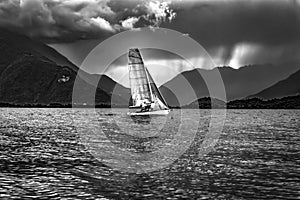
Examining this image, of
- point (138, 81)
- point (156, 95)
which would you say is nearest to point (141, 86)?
point (138, 81)

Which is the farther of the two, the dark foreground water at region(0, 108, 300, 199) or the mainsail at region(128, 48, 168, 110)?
the mainsail at region(128, 48, 168, 110)

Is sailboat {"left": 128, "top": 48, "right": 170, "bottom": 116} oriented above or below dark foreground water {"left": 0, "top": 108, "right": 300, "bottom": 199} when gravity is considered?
above

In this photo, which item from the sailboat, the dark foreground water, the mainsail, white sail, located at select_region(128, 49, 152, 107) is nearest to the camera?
the dark foreground water

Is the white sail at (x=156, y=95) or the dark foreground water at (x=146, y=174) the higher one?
the white sail at (x=156, y=95)

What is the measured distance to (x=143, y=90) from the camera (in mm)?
143250

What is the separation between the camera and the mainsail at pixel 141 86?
469ft

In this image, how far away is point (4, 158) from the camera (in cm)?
4244

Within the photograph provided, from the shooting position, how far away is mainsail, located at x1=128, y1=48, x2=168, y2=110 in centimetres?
14300

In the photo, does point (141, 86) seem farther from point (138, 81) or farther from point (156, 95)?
point (156, 95)

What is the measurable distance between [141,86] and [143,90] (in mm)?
1762

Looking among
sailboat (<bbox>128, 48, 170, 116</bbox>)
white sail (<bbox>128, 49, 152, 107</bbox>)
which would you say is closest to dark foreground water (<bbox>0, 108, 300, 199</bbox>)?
sailboat (<bbox>128, 48, 170, 116</bbox>)

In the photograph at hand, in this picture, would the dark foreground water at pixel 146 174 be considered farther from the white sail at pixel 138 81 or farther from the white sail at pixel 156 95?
the white sail at pixel 138 81

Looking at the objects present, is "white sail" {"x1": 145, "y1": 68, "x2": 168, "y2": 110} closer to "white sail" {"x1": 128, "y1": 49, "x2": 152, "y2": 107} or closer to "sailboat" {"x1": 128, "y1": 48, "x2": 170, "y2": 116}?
"sailboat" {"x1": 128, "y1": 48, "x2": 170, "y2": 116}

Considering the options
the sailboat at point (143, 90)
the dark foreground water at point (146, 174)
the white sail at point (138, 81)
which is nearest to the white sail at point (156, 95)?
the sailboat at point (143, 90)
